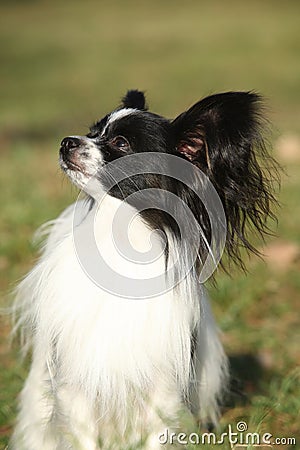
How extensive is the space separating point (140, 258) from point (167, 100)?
10.8 metres

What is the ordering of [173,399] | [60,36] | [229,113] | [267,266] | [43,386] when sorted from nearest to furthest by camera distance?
[229,113]
[173,399]
[43,386]
[267,266]
[60,36]

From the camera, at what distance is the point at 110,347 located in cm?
289

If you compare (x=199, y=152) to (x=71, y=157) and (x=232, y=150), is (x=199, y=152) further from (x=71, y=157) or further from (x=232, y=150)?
(x=71, y=157)

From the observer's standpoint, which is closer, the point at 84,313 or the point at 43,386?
the point at 84,313

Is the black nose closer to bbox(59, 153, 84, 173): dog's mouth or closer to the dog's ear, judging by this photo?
bbox(59, 153, 84, 173): dog's mouth

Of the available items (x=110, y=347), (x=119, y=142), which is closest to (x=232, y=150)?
(x=119, y=142)

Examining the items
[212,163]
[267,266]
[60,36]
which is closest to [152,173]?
[212,163]

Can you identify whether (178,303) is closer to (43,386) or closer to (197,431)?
(197,431)

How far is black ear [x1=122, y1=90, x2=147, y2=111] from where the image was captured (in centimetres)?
319

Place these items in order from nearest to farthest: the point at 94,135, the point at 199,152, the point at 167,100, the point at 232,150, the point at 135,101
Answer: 1. the point at 232,150
2. the point at 199,152
3. the point at 94,135
4. the point at 135,101
5. the point at 167,100

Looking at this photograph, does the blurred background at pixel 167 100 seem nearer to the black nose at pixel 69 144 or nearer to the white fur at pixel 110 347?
the white fur at pixel 110 347

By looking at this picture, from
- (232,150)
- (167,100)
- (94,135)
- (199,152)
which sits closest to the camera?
(232,150)

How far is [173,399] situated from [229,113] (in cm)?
104

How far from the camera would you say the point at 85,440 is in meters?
2.90
